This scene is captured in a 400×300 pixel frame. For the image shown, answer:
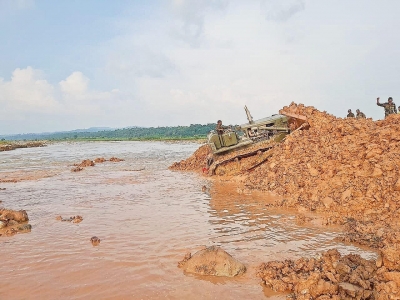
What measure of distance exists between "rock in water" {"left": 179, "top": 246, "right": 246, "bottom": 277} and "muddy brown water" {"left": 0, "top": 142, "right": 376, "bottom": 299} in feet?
0.44

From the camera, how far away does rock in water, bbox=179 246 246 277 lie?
17.9ft

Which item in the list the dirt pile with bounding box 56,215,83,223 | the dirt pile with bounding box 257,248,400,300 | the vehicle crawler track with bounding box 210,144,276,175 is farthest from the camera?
the vehicle crawler track with bounding box 210,144,276,175

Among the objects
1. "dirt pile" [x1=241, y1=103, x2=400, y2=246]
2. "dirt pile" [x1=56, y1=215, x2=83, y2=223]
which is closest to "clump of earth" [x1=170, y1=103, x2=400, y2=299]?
"dirt pile" [x1=241, y1=103, x2=400, y2=246]

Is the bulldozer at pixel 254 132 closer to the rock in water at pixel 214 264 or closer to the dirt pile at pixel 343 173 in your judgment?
the dirt pile at pixel 343 173

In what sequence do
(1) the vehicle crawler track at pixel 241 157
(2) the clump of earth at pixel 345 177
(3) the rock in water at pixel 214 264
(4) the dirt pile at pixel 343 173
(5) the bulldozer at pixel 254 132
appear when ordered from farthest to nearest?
1. (5) the bulldozer at pixel 254 132
2. (1) the vehicle crawler track at pixel 241 157
3. (4) the dirt pile at pixel 343 173
4. (2) the clump of earth at pixel 345 177
5. (3) the rock in water at pixel 214 264

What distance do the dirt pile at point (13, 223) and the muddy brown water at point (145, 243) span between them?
9.7 inches

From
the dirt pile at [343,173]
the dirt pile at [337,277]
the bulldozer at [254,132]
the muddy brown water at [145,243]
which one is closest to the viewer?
the dirt pile at [337,277]

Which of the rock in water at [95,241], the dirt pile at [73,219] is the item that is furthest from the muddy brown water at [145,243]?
the dirt pile at [73,219]

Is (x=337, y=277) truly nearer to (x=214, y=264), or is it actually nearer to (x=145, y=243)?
(x=214, y=264)

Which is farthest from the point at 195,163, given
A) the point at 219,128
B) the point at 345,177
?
the point at 345,177

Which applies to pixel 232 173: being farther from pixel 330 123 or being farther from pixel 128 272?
pixel 128 272

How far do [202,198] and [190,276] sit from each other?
6185 mm

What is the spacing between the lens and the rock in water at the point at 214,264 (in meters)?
5.45

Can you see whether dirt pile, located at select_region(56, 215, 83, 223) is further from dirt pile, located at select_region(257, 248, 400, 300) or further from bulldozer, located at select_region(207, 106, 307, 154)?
bulldozer, located at select_region(207, 106, 307, 154)
